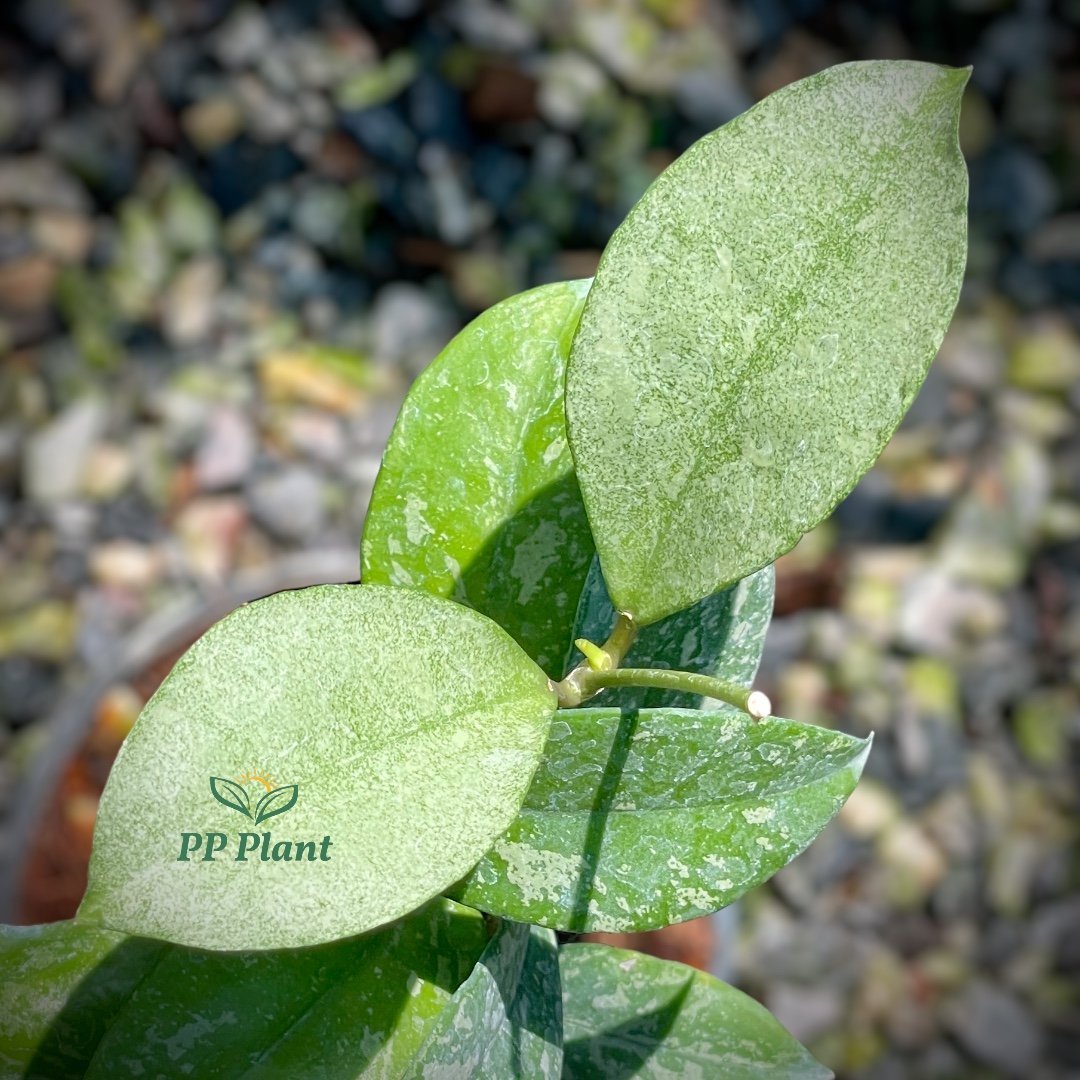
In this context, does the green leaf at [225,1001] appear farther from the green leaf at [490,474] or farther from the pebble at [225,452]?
the pebble at [225,452]

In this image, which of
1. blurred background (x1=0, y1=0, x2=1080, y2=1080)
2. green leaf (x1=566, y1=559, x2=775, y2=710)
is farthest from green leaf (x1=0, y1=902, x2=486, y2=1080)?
blurred background (x1=0, y1=0, x2=1080, y2=1080)

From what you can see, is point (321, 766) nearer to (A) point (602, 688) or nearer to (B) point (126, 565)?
(A) point (602, 688)

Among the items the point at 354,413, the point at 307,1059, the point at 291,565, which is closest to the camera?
the point at 307,1059

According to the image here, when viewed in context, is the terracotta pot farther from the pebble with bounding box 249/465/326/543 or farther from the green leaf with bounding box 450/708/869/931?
the green leaf with bounding box 450/708/869/931

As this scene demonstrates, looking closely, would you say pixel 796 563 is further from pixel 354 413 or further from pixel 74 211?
pixel 74 211

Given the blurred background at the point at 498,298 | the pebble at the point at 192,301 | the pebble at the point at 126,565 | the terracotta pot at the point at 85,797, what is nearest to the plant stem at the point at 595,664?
the terracotta pot at the point at 85,797

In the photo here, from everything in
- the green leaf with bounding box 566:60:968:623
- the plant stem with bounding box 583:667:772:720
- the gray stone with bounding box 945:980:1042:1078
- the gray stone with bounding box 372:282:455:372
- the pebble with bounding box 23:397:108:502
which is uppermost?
the green leaf with bounding box 566:60:968:623

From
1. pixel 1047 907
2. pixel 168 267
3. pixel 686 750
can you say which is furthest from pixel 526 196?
pixel 686 750
